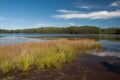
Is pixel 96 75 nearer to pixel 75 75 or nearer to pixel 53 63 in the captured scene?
pixel 75 75

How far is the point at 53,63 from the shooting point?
37.6 ft

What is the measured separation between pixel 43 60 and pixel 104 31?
160 metres

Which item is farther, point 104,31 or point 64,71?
point 104,31

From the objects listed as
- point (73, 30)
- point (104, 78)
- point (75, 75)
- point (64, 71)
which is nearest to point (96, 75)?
point (104, 78)

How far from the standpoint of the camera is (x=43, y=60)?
452 inches

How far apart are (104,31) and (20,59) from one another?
161 meters

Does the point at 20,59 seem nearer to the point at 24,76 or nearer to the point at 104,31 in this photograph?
the point at 24,76

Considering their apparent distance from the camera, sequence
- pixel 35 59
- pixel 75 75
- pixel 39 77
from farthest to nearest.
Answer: pixel 35 59 → pixel 75 75 → pixel 39 77

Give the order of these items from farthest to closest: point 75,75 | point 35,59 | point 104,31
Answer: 1. point 104,31
2. point 35,59
3. point 75,75

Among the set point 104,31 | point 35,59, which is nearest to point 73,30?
point 104,31

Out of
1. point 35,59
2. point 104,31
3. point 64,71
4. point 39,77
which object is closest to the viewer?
point 39,77

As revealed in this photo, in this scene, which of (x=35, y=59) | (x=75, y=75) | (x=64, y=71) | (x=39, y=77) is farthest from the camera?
(x=35, y=59)

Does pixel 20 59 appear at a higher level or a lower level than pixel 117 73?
higher

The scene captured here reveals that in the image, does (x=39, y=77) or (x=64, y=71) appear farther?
(x=64, y=71)
